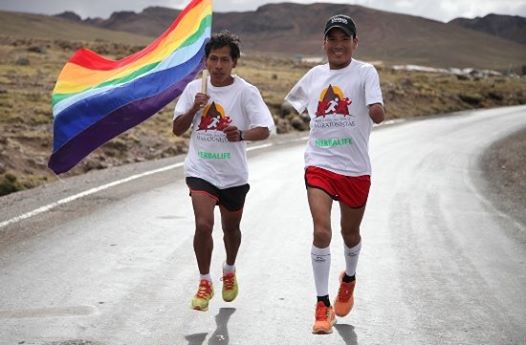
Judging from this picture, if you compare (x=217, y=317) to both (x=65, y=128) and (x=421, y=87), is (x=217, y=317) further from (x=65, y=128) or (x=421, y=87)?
(x=421, y=87)

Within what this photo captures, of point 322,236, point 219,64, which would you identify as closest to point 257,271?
point 322,236

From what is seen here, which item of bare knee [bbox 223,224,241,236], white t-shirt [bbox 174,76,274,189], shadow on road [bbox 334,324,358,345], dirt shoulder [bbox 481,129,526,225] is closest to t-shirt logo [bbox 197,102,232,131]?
white t-shirt [bbox 174,76,274,189]

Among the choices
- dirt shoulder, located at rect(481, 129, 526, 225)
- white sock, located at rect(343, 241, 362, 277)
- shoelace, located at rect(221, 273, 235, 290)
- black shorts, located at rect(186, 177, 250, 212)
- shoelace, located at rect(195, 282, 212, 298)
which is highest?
black shorts, located at rect(186, 177, 250, 212)

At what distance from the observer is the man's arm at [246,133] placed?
5477 millimetres

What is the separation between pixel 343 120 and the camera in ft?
18.0

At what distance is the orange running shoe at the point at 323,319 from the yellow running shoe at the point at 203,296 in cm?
82

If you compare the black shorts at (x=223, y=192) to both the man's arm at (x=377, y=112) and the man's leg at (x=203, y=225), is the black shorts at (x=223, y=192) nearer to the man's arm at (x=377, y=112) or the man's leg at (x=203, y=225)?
the man's leg at (x=203, y=225)

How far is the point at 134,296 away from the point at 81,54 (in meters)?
2.68

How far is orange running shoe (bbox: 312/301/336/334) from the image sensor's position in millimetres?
5094

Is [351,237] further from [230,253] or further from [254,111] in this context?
[254,111]

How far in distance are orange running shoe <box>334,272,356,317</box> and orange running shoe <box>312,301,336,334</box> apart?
344 millimetres

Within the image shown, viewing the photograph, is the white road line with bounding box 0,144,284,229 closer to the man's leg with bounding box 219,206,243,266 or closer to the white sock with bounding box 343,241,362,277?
the man's leg with bounding box 219,206,243,266

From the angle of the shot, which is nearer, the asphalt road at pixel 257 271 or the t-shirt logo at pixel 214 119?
the asphalt road at pixel 257 271

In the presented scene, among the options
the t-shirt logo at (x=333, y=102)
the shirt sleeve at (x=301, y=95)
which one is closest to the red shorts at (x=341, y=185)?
the t-shirt logo at (x=333, y=102)
